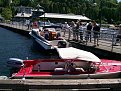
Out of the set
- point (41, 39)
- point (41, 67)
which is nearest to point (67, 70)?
point (41, 67)

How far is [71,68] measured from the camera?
14.1 m

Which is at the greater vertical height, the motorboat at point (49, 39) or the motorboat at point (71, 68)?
→ the motorboat at point (71, 68)

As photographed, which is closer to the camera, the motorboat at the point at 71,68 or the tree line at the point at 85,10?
the motorboat at the point at 71,68

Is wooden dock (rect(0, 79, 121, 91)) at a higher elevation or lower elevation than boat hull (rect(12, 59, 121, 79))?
higher

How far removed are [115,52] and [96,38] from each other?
14.7ft

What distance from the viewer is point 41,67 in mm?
15102

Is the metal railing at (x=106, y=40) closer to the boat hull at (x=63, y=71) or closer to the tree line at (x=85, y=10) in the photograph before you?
the boat hull at (x=63, y=71)

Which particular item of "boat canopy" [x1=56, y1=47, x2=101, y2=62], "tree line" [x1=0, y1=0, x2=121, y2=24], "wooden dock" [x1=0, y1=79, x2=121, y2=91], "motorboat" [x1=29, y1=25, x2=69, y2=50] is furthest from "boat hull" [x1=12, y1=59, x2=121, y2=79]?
"tree line" [x1=0, y1=0, x2=121, y2=24]

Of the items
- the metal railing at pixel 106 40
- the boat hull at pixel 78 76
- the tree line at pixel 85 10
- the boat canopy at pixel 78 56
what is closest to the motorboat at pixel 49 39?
the metal railing at pixel 106 40

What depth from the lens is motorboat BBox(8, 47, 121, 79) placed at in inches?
534

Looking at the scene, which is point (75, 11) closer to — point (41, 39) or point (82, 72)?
point (41, 39)

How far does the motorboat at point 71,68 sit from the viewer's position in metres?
13.6

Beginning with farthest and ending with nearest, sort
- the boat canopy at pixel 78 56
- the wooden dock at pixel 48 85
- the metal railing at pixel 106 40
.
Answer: the metal railing at pixel 106 40, the boat canopy at pixel 78 56, the wooden dock at pixel 48 85

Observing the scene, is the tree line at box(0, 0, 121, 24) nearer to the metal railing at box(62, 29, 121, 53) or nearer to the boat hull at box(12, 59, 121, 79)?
the metal railing at box(62, 29, 121, 53)
